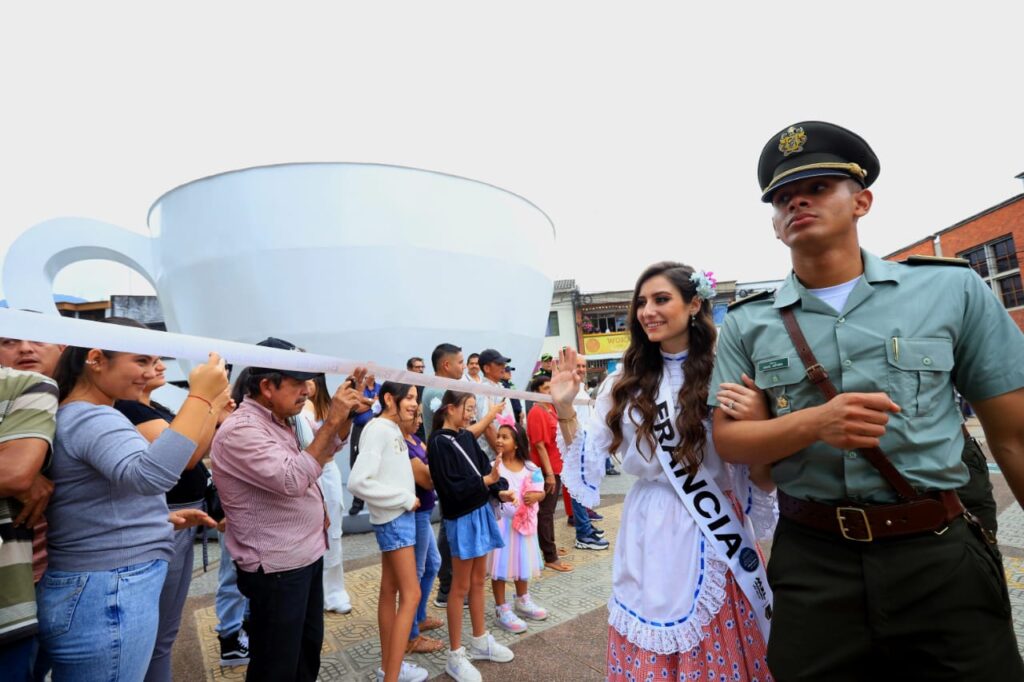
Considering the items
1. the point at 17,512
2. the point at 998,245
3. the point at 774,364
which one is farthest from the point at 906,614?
the point at 998,245

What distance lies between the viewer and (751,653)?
1.86 metres

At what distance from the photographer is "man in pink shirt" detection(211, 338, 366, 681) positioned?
7.27 ft

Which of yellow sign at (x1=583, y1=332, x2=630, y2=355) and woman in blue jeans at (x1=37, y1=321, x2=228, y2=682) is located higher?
yellow sign at (x1=583, y1=332, x2=630, y2=355)

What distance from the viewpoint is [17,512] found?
Result: 1.63 metres

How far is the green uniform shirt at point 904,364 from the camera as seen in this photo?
1411 mm

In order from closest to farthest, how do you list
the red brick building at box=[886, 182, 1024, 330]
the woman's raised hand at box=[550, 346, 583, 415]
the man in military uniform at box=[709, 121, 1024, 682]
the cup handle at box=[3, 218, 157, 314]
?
the man in military uniform at box=[709, 121, 1024, 682]
the woman's raised hand at box=[550, 346, 583, 415]
the cup handle at box=[3, 218, 157, 314]
the red brick building at box=[886, 182, 1024, 330]

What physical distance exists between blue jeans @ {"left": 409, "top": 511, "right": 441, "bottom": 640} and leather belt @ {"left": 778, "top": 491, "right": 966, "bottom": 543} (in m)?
2.71

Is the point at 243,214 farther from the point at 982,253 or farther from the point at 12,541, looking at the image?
the point at 982,253

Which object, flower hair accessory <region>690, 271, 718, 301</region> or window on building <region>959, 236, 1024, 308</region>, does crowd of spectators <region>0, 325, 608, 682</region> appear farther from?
window on building <region>959, 236, 1024, 308</region>

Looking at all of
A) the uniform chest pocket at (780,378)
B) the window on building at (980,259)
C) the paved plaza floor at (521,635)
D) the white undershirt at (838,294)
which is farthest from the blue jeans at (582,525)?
the window on building at (980,259)

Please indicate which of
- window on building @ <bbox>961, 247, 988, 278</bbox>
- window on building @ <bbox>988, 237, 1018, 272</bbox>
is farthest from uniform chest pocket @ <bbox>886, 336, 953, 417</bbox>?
window on building @ <bbox>961, 247, 988, 278</bbox>

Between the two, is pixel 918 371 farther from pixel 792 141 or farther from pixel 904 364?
pixel 792 141

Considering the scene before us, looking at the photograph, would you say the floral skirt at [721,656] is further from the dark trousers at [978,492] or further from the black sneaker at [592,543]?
the black sneaker at [592,543]

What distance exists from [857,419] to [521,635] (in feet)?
10.2
